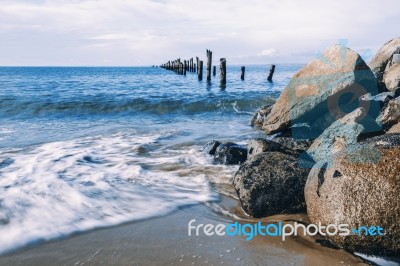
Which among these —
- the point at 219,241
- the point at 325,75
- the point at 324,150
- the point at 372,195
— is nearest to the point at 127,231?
the point at 219,241

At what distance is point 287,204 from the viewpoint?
409 centimetres

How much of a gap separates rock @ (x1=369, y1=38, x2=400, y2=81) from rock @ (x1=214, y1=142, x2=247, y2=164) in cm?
490

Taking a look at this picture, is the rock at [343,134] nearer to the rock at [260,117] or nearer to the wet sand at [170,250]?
the wet sand at [170,250]

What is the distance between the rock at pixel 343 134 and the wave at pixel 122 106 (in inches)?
391

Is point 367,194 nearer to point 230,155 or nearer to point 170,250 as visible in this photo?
point 170,250

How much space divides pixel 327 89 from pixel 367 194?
406 centimetres

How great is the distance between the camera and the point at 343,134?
16.4ft

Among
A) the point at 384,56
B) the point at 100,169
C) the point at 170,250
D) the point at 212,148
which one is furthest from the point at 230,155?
the point at 384,56

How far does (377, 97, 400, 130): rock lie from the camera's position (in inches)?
209

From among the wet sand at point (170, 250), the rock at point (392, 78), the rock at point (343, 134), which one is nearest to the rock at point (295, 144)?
the rock at point (343, 134)

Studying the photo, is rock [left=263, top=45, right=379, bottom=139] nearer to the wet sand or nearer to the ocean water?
the ocean water

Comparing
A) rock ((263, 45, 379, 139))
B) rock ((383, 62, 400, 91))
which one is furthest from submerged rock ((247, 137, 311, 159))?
rock ((383, 62, 400, 91))

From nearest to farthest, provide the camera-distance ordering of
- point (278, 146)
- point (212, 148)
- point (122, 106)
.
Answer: point (278, 146), point (212, 148), point (122, 106)

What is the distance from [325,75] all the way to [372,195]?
4312 millimetres
